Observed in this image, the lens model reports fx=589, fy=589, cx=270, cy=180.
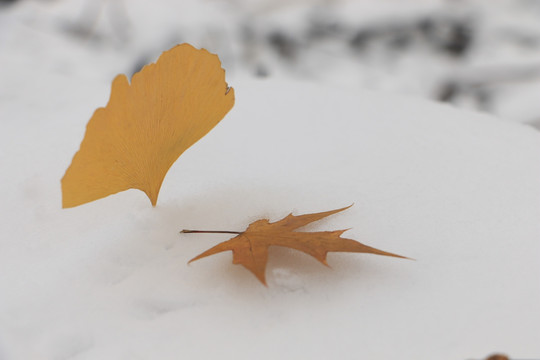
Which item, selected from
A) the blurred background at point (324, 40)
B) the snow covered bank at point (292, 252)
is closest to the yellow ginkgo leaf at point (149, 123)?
the snow covered bank at point (292, 252)

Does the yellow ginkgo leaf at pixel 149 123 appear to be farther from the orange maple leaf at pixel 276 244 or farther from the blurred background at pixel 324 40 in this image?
the blurred background at pixel 324 40

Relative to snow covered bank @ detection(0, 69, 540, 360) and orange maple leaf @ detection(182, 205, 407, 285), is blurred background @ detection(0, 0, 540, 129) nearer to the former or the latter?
snow covered bank @ detection(0, 69, 540, 360)

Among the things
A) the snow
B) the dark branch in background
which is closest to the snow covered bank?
the snow

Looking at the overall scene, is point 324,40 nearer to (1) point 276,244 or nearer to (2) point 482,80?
(2) point 482,80

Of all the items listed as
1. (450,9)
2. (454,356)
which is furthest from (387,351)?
(450,9)

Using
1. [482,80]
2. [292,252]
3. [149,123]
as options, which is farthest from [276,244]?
[482,80]

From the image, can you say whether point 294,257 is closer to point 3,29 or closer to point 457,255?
point 457,255

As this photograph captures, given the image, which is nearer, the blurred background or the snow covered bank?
the snow covered bank
